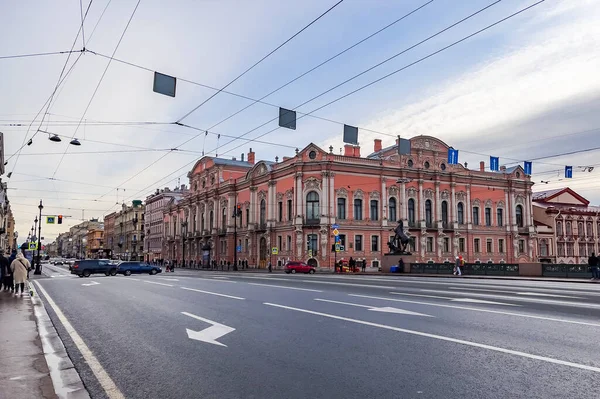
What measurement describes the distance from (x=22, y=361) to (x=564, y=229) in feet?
260

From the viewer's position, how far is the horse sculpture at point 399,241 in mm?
41625

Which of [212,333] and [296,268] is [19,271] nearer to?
[212,333]

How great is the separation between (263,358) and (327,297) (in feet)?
27.5

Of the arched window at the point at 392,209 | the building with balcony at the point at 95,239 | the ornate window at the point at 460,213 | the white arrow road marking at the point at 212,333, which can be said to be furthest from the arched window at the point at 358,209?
the building with balcony at the point at 95,239

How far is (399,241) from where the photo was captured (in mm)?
42812

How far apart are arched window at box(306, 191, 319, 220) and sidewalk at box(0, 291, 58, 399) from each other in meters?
42.9

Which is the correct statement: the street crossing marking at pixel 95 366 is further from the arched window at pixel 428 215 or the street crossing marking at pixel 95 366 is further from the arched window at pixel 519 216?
the arched window at pixel 519 216

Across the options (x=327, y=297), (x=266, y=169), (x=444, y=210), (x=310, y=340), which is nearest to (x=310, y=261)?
(x=266, y=169)

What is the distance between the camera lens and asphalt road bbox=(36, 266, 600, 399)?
5430 millimetres

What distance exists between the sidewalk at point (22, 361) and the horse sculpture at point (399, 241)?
33474 millimetres

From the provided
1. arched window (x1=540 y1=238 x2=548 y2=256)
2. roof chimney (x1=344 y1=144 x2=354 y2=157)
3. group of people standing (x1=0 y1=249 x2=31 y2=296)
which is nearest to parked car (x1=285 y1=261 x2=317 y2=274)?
roof chimney (x1=344 y1=144 x2=354 y2=157)

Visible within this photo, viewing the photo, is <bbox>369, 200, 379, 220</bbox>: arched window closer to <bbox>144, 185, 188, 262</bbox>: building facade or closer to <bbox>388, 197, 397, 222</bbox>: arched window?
<bbox>388, 197, 397, 222</bbox>: arched window

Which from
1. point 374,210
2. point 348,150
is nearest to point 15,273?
point 374,210

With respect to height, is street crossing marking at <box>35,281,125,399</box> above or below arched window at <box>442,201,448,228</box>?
below
